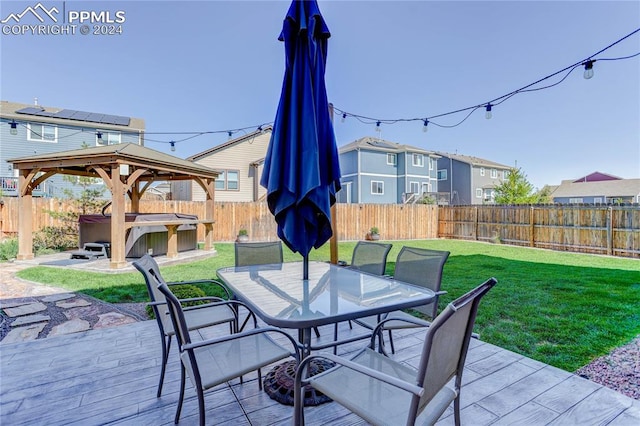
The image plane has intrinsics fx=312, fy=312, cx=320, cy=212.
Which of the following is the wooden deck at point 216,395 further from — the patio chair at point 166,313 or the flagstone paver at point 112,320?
the flagstone paver at point 112,320

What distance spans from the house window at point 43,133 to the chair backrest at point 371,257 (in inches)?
731

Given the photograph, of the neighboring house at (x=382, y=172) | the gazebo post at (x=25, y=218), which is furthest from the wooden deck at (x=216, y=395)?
the neighboring house at (x=382, y=172)

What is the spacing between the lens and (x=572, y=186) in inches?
1158

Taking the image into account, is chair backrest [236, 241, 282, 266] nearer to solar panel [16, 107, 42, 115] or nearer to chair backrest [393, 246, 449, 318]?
chair backrest [393, 246, 449, 318]

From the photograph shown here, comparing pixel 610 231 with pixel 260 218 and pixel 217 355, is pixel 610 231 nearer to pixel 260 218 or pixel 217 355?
pixel 260 218

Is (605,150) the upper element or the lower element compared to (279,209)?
upper

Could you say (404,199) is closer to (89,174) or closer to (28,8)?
(89,174)

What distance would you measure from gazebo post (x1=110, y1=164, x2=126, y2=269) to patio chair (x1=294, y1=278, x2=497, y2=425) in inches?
260

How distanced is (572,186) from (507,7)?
2869cm

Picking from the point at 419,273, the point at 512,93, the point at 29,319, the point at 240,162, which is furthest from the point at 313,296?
the point at 240,162

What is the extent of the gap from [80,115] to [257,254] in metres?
18.5

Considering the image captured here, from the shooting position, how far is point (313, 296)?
225cm

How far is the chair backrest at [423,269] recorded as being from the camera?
8.79ft

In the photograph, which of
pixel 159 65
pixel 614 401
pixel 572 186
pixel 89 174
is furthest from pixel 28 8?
pixel 572 186
